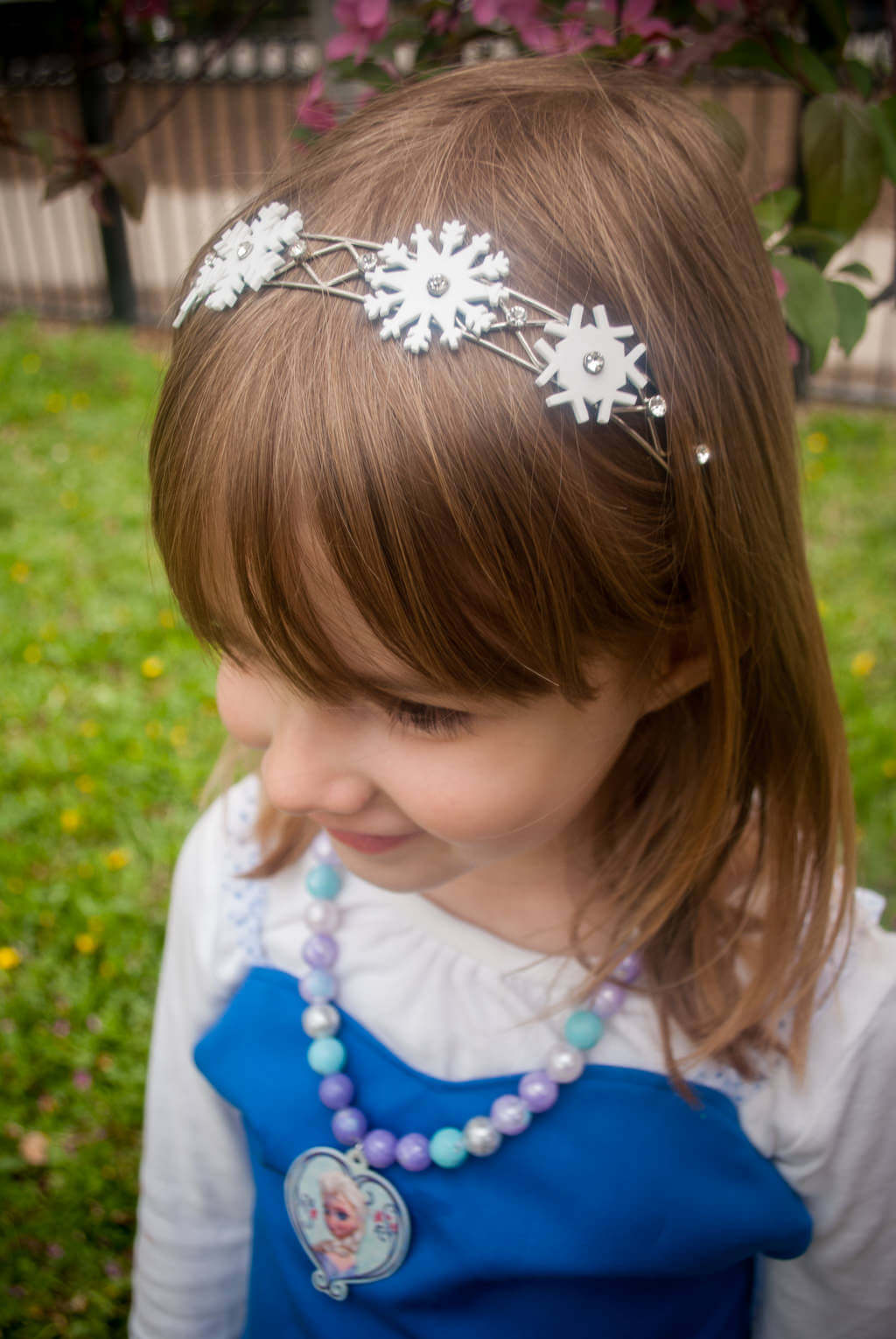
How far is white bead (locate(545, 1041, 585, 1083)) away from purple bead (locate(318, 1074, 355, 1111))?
0.69ft

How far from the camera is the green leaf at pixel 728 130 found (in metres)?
0.97

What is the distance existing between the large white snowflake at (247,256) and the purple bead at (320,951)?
66cm

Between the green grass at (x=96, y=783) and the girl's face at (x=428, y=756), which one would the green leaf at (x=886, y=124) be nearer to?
the girl's face at (x=428, y=756)

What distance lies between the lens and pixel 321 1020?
1.11 m

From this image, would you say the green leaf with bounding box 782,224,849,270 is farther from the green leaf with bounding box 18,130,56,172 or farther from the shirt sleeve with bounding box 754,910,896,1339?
the green leaf with bounding box 18,130,56,172

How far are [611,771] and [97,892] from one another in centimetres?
166

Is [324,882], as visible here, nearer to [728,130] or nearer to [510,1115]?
[510,1115]

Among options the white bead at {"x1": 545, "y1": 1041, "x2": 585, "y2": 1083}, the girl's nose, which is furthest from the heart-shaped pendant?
the girl's nose

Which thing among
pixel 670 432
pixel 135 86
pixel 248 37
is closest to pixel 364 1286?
pixel 670 432

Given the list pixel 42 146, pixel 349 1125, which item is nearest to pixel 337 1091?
pixel 349 1125

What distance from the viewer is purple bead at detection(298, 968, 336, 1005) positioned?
1.13m

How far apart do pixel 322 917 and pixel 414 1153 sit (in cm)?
26

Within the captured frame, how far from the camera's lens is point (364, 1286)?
43.1 inches

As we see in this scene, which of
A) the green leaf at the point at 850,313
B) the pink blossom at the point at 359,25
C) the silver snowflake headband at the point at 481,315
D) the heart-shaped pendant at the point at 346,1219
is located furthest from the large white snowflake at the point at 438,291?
the heart-shaped pendant at the point at 346,1219
